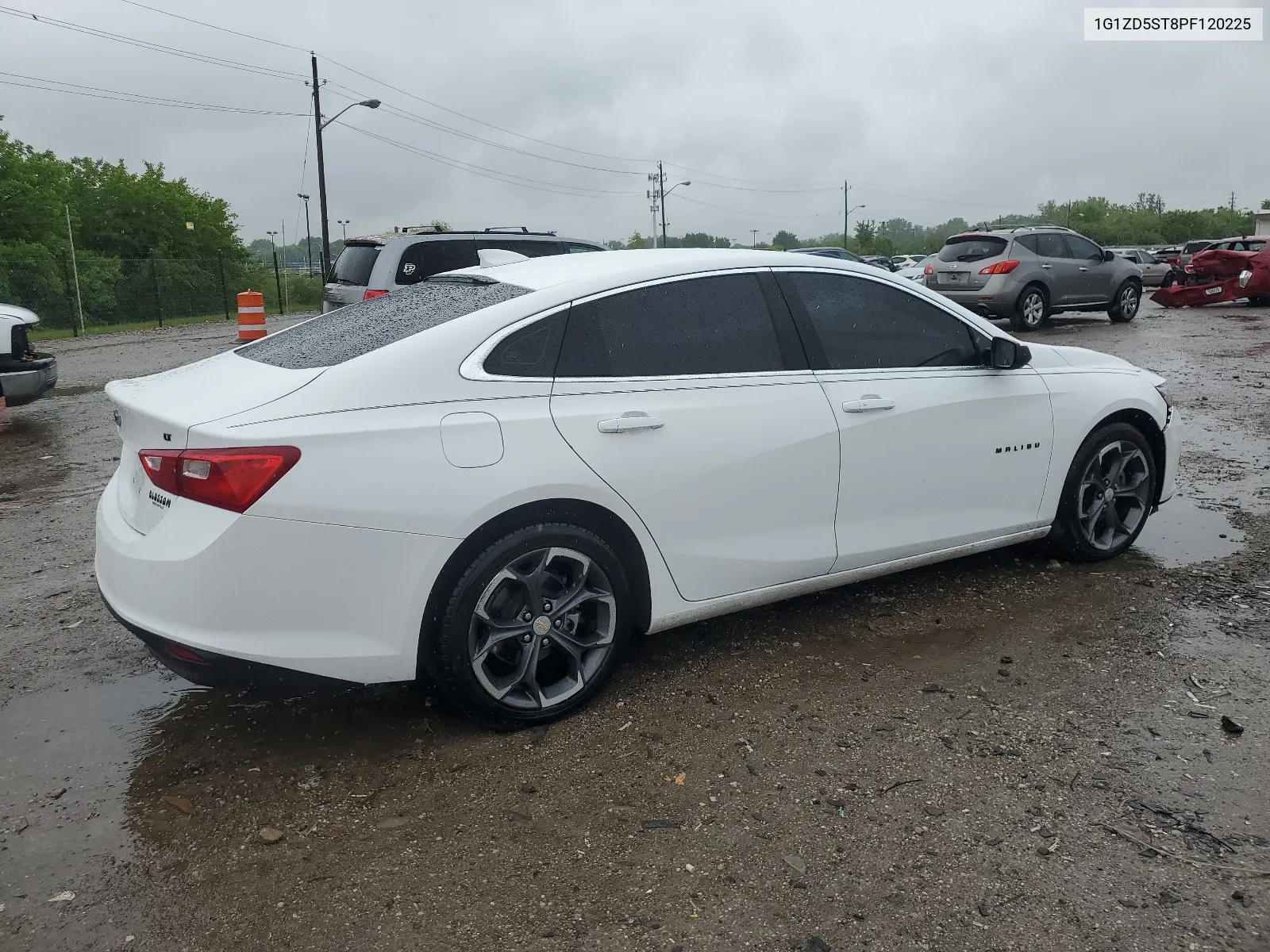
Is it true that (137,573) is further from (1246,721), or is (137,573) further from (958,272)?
(958,272)

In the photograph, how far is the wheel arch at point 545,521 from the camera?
3232mm

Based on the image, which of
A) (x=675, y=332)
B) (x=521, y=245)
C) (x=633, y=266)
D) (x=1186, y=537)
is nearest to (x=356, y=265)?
(x=521, y=245)

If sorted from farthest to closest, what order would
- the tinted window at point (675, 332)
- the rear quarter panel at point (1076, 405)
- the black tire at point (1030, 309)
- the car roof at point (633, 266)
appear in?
the black tire at point (1030, 309), the rear quarter panel at point (1076, 405), the car roof at point (633, 266), the tinted window at point (675, 332)

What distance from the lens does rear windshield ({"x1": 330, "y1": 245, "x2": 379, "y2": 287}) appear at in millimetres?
11914

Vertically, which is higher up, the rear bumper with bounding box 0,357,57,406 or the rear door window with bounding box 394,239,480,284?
the rear door window with bounding box 394,239,480,284

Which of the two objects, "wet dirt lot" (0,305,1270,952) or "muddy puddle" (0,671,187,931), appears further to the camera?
"muddy puddle" (0,671,187,931)

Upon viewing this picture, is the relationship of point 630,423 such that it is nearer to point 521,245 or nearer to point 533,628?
point 533,628

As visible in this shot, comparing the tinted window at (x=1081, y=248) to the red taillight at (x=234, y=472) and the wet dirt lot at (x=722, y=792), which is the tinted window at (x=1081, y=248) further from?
the red taillight at (x=234, y=472)

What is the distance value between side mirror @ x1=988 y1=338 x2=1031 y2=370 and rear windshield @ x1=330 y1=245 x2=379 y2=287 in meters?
8.71

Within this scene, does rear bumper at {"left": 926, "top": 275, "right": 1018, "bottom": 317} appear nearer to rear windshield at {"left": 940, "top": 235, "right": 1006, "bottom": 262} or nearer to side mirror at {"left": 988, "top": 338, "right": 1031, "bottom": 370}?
rear windshield at {"left": 940, "top": 235, "right": 1006, "bottom": 262}

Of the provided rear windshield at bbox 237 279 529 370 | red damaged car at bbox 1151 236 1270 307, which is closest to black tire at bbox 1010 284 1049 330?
red damaged car at bbox 1151 236 1270 307

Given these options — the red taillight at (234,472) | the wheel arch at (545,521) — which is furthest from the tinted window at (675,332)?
the red taillight at (234,472)

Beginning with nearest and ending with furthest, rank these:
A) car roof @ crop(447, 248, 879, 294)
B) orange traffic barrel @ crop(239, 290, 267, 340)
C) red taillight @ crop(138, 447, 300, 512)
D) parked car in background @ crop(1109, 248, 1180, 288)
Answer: red taillight @ crop(138, 447, 300, 512), car roof @ crop(447, 248, 879, 294), orange traffic barrel @ crop(239, 290, 267, 340), parked car in background @ crop(1109, 248, 1180, 288)

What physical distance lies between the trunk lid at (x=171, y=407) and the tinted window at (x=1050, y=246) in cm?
1635
